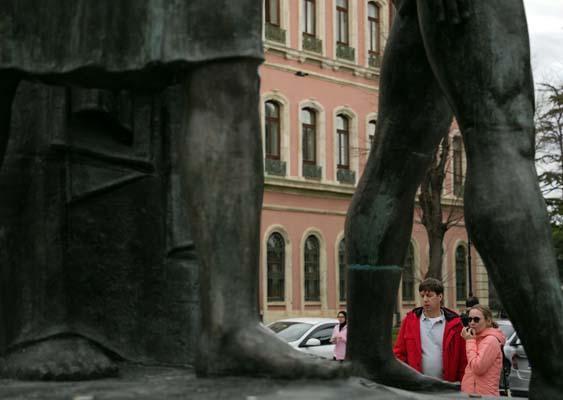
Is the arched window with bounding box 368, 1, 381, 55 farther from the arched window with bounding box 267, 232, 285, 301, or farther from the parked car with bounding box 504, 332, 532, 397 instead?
the parked car with bounding box 504, 332, 532, 397

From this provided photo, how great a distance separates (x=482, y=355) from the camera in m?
7.75

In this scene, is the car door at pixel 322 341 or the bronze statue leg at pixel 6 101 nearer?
the bronze statue leg at pixel 6 101

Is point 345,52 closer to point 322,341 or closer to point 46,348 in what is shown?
point 322,341

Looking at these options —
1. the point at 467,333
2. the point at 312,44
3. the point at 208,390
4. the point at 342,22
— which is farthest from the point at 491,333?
the point at 342,22

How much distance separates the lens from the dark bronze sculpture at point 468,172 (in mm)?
2934

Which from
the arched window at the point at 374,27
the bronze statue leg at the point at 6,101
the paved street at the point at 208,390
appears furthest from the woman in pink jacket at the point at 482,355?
the arched window at the point at 374,27

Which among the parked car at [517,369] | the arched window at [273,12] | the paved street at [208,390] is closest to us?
the paved street at [208,390]

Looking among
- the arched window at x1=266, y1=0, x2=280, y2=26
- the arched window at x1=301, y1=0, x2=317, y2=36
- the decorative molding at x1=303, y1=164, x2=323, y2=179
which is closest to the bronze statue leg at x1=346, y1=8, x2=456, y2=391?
the arched window at x1=266, y1=0, x2=280, y2=26

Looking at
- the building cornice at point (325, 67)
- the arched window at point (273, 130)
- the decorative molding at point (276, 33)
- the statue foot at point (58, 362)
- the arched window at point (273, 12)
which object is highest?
the arched window at point (273, 12)

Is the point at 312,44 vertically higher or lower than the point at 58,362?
higher

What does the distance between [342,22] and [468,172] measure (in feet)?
137

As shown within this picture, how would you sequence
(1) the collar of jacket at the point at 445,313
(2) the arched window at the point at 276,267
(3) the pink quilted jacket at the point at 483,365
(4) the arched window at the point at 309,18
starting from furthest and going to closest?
(4) the arched window at the point at 309,18, (2) the arched window at the point at 276,267, (3) the pink quilted jacket at the point at 483,365, (1) the collar of jacket at the point at 445,313

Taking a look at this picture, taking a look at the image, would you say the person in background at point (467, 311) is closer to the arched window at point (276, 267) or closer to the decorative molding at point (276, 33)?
the arched window at point (276, 267)

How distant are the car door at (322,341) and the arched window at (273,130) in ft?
69.4
